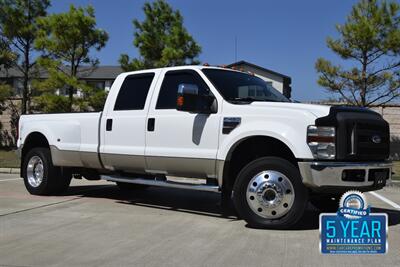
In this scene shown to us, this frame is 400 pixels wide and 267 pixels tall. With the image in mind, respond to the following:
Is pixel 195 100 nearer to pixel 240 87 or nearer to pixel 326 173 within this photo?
pixel 240 87

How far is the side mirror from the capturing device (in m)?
7.15

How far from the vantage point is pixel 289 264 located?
5145 millimetres

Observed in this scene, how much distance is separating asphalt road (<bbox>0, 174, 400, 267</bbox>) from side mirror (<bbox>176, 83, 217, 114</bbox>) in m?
1.52

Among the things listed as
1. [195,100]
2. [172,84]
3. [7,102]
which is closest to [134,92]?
[172,84]

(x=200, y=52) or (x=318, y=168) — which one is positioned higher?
(x=200, y=52)

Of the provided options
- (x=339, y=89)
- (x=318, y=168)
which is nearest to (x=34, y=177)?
(x=318, y=168)

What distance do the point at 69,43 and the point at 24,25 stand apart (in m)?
3.78

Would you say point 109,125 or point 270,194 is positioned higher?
point 109,125

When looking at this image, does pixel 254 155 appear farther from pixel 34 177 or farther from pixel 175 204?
pixel 34 177

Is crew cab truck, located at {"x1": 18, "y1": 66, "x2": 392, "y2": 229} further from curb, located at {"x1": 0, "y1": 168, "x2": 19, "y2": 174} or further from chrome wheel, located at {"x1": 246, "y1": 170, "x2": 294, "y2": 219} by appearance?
curb, located at {"x1": 0, "y1": 168, "x2": 19, "y2": 174}

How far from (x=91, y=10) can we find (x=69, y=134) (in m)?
15.9

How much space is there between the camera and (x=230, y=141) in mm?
6926

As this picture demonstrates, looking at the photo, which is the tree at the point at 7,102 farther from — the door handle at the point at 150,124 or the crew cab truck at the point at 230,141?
the door handle at the point at 150,124

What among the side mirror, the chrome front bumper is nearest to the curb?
the side mirror
